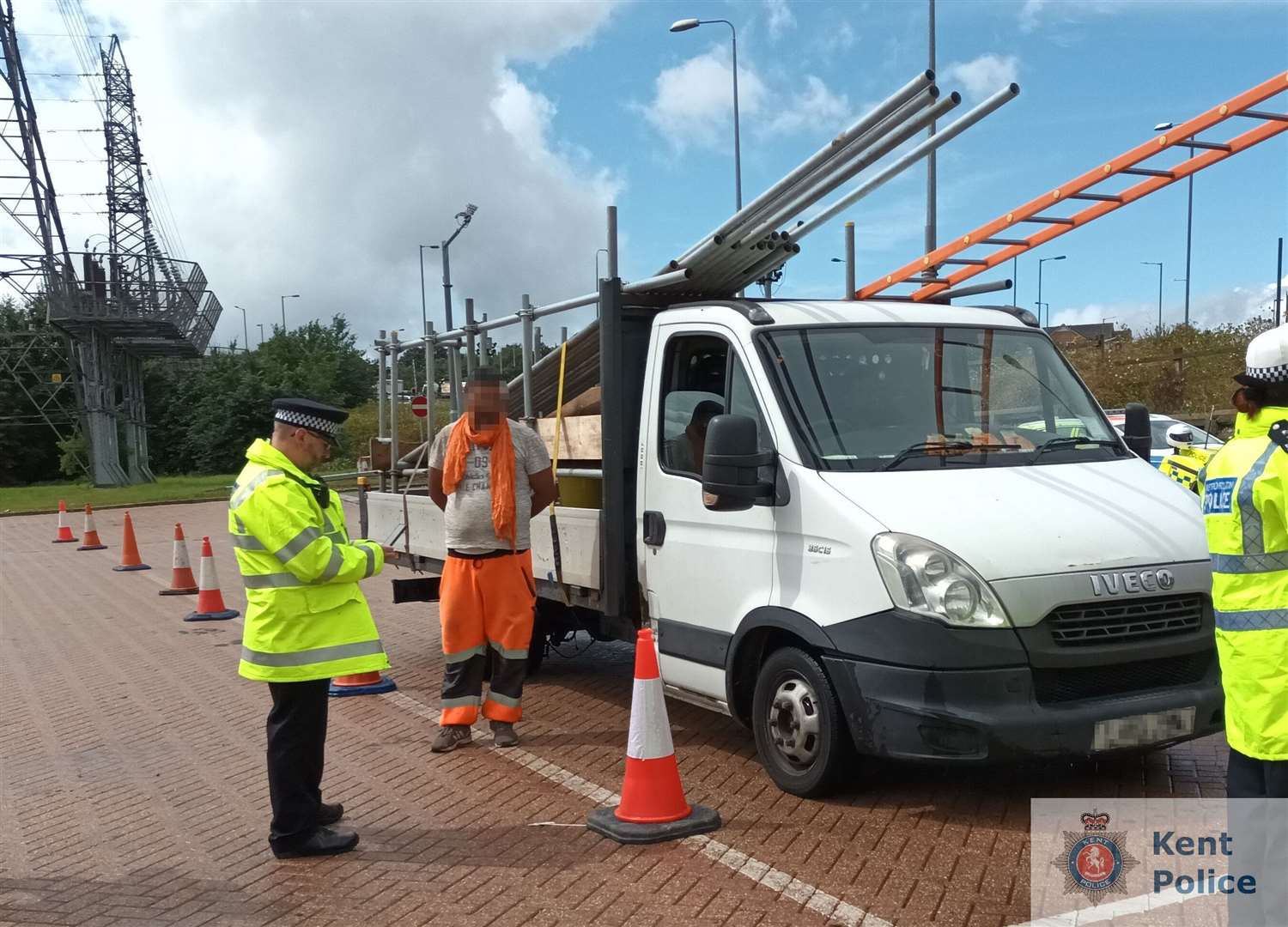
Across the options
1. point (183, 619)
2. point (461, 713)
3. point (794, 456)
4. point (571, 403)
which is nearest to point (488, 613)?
point (461, 713)

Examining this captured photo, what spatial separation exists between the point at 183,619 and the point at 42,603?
2636 millimetres

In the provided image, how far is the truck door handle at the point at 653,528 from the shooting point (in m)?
5.95

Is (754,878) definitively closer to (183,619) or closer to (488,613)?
(488,613)

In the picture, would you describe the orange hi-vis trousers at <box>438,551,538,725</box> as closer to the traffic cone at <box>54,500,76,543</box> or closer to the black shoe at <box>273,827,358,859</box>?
the black shoe at <box>273,827,358,859</box>

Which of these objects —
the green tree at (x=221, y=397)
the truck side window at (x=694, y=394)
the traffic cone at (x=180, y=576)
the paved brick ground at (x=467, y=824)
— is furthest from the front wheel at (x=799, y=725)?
the green tree at (x=221, y=397)

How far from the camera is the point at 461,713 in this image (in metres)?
6.32

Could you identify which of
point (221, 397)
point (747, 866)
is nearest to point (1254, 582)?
point (747, 866)

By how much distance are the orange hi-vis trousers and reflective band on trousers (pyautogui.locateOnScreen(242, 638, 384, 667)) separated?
1427 millimetres

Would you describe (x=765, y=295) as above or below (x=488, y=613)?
above

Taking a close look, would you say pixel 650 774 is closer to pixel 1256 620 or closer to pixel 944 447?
pixel 944 447

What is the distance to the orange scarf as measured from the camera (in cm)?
626

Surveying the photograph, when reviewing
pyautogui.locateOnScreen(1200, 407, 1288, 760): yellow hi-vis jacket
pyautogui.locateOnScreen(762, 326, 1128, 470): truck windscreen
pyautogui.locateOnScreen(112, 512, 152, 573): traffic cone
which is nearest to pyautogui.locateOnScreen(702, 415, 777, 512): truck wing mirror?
pyautogui.locateOnScreen(762, 326, 1128, 470): truck windscreen

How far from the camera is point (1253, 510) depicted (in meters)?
3.29

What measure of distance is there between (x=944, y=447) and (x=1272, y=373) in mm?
1967
